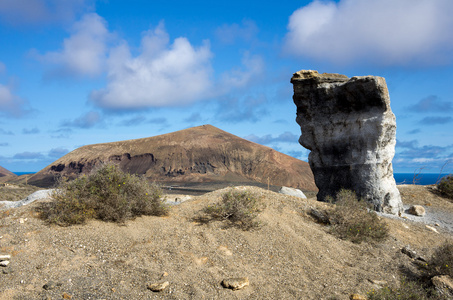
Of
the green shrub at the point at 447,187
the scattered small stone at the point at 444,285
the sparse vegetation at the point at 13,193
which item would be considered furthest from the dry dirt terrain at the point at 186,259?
the sparse vegetation at the point at 13,193

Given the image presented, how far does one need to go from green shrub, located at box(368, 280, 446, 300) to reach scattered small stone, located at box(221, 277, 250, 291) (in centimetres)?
198

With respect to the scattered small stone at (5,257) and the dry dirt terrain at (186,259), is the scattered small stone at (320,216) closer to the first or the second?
the dry dirt terrain at (186,259)

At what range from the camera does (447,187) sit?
50.2ft

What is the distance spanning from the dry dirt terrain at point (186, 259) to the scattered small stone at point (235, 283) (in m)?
0.07

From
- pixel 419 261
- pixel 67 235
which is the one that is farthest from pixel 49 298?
pixel 419 261

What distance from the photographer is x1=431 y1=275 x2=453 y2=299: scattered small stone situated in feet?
17.6

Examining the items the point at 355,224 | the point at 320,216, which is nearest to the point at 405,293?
the point at 355,224

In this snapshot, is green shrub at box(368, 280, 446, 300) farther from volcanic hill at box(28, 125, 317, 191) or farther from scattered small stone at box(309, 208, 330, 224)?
volcanic hill at box(28, 125, 317, 191)

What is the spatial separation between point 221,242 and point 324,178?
8.01 metres

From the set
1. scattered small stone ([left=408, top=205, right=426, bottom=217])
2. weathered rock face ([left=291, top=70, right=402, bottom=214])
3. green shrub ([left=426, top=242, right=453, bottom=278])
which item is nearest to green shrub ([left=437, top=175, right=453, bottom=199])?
scattered small stone ([left=408, top=205, right=426, bottom=217])

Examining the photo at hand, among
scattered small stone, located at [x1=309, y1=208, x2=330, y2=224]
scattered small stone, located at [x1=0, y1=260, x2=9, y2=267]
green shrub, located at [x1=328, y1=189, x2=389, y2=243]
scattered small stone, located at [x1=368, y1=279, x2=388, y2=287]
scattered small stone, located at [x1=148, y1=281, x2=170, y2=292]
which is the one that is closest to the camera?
scattered small stone, located at [x1=148, y1=281, x2=170, y2=292]

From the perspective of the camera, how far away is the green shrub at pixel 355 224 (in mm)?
7789

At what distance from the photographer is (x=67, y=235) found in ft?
20.1

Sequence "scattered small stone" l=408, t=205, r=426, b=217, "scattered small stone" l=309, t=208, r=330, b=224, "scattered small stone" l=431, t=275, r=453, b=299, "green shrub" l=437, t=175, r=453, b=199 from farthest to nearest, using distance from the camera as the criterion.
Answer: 1. "green shrub" l=437, t=175, r=453, b=199
2. "scattered small stone" l=408, t=205, r=426, b=217
3. "scattered small stone" l=309, t=208, r=330, b=224
4. "scattered small stone" l=431, t=275, r=453, b=299
